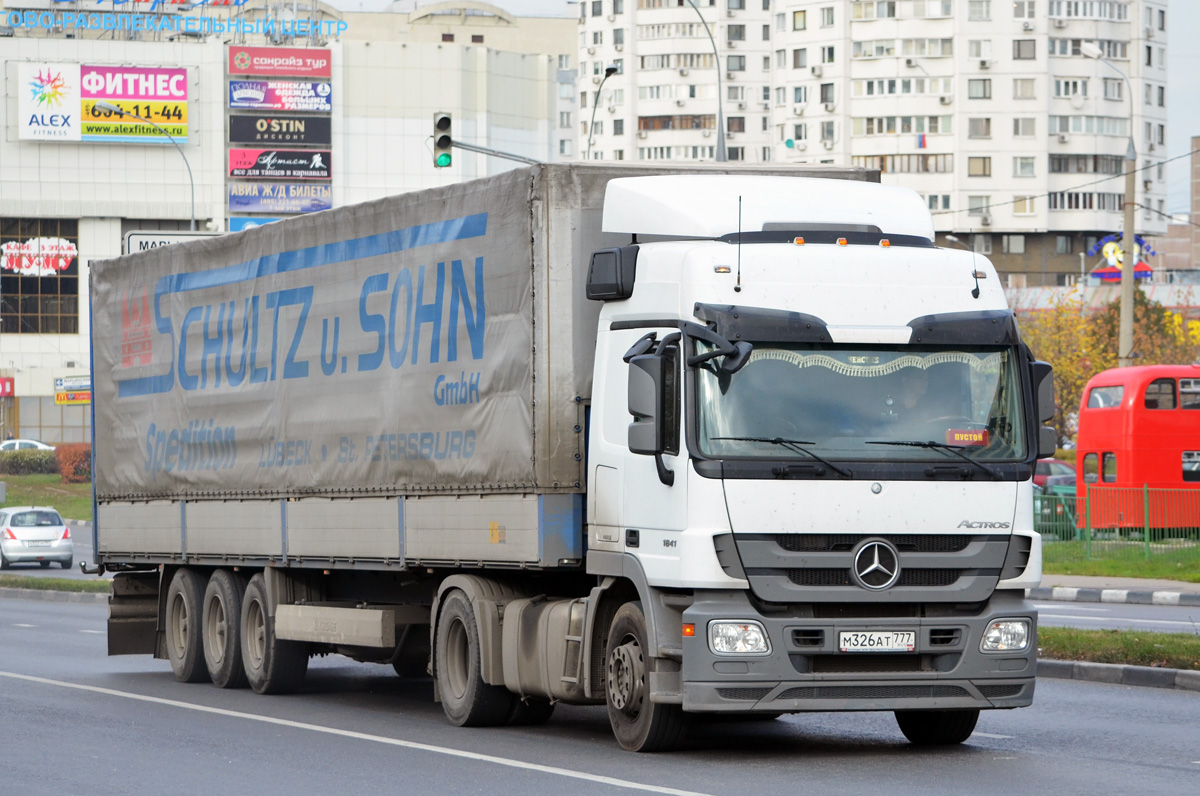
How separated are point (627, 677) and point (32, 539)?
125ft

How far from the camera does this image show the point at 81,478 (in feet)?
266

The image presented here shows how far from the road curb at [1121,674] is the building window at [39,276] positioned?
99.5m

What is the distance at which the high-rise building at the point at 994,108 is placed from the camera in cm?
12062

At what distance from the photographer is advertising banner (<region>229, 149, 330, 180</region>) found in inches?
4402

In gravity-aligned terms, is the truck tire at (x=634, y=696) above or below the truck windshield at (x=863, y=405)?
below

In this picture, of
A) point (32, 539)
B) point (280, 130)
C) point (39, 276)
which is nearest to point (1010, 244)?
point (280, 130)

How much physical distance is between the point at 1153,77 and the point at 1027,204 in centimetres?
1224

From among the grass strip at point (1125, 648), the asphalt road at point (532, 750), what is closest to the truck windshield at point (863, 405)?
the asphalt road at point (532, 750)

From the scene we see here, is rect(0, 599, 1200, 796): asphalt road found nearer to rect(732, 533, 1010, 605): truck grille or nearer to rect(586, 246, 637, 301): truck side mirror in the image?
rect(732, 533, 1010, 605): truck grille

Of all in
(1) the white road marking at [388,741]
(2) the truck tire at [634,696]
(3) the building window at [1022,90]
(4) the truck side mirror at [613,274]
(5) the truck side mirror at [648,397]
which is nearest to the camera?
(1) the white road marking at [388,741]

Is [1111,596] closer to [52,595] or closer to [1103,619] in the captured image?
[1103,619]

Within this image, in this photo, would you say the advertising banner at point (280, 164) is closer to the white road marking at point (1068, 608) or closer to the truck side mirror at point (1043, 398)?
the white road marking at point (1068, 608)

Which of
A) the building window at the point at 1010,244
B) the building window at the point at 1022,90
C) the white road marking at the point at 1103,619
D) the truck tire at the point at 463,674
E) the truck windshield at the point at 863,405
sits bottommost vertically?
the white road marking at the point at 1103,619

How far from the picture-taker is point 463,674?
13.0 meters
